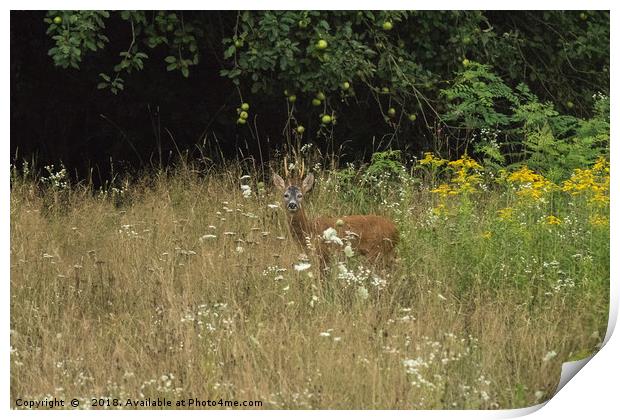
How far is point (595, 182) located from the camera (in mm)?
6148

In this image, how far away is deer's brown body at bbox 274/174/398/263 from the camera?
263 inches

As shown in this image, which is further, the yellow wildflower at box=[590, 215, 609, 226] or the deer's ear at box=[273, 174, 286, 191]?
the deer's ear at box=[273, 174, 286, 191]

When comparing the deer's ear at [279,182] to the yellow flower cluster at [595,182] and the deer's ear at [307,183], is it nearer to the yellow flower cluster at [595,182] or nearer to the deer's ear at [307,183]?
the deer's ear at [307,183]

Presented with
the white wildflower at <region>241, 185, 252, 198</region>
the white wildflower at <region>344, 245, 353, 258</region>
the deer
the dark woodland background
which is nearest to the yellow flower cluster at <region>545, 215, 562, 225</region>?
the dark woodland background

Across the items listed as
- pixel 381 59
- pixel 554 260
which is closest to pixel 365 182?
pixel 381 59

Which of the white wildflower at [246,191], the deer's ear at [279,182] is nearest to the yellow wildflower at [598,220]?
the deer's ear at [279,182]

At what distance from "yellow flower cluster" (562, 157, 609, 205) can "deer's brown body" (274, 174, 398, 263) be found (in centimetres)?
99

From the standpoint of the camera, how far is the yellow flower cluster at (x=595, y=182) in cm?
607

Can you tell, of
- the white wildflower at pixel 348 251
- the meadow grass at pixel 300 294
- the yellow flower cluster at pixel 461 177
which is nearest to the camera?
the meadow grass at pixel 300 294

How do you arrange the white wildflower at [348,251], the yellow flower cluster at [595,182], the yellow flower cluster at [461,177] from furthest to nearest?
the yellow flower cluster at [461,177], the white wildflower at [348,251], the yellow flower cluster at [595,182]

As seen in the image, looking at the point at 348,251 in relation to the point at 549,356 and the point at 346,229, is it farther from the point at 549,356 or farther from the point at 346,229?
the point at 549,356

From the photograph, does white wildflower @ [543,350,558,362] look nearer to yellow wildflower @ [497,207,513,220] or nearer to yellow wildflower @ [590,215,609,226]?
yellow wildflower @ [590,215,609,226]

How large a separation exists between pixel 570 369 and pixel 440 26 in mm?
2061
